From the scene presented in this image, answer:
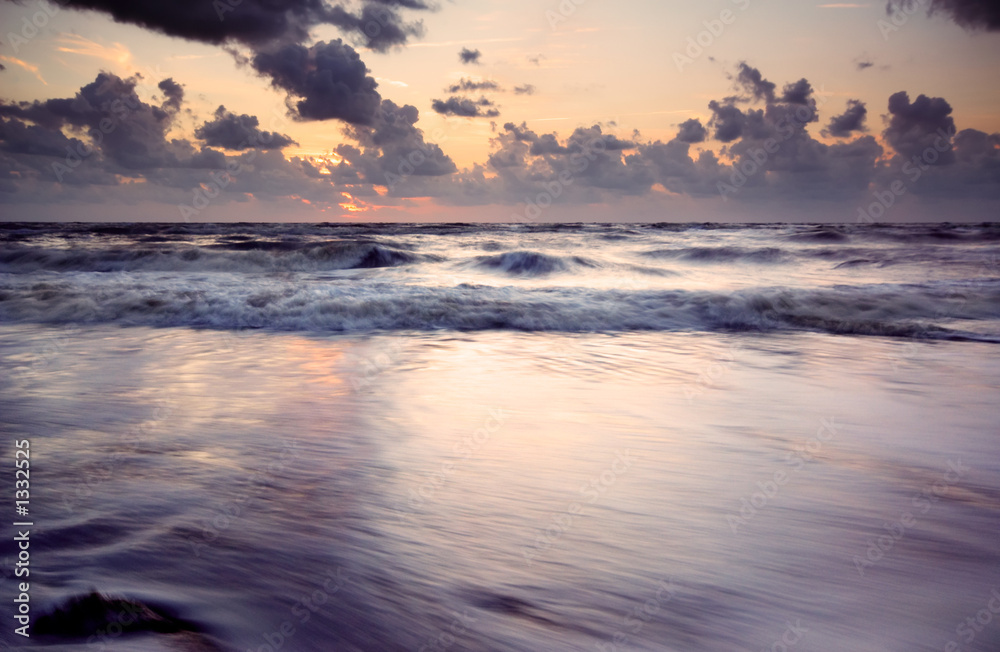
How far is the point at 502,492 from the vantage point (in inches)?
107

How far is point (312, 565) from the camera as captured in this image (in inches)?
79.3

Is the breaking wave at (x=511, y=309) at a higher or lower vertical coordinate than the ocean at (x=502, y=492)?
higher

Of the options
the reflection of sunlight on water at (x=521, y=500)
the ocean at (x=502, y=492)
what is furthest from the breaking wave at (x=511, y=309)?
the reflection of sunlight on water at (x=521, y=500)

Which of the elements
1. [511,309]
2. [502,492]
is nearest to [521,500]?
[502,492]

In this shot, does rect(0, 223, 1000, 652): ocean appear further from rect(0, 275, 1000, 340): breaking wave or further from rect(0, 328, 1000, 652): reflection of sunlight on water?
rect(0, 275, 1000, 340): breaking wave

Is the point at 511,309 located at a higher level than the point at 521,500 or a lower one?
higher

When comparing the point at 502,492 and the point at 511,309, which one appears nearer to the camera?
the point at 502,492

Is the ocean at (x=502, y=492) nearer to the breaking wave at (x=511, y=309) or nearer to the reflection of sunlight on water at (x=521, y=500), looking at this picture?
the reflection of sunlight on water at (x=521, y=500)

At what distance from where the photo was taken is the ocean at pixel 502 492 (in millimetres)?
1732

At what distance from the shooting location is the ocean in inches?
68.2

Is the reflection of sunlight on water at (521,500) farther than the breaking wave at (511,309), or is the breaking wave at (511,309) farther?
the breaking wave at (511,309)

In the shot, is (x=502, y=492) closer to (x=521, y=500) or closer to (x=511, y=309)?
(x=521, y=500)

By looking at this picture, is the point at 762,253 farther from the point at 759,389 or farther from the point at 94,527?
the point at 94,527

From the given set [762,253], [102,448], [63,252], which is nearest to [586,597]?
[102,448]
